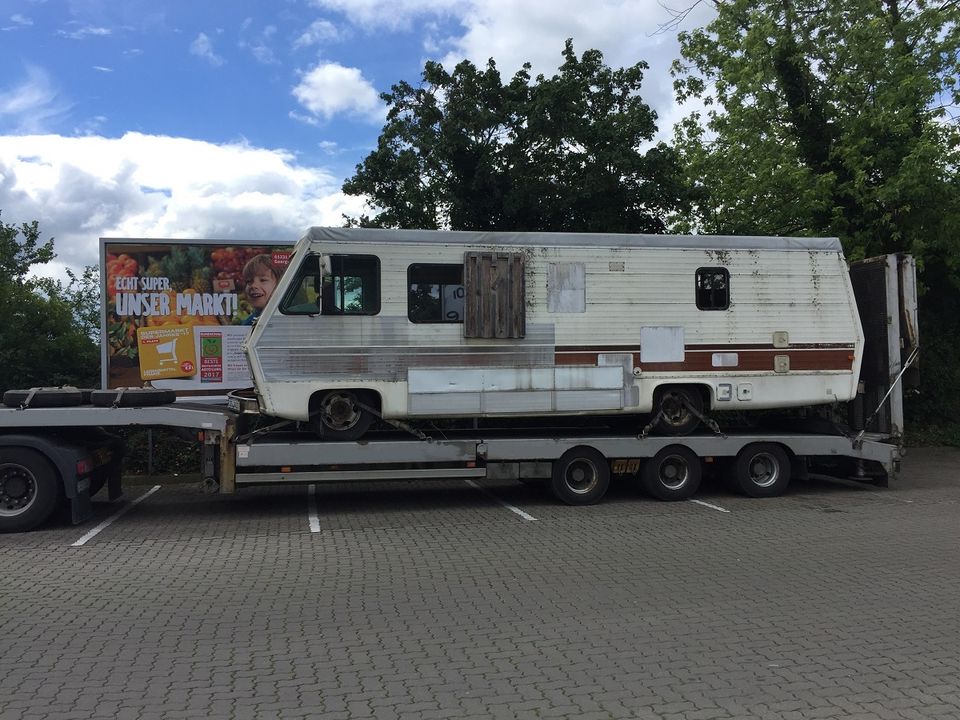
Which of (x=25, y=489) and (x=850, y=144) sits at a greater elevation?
(x=850, y=144)

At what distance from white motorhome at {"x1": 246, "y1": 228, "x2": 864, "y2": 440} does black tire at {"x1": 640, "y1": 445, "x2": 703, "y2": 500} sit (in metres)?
0.39

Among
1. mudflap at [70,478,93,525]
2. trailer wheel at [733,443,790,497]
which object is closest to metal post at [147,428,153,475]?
mudflap at [70,478,93,525]

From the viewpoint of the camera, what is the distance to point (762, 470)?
36.4 ft

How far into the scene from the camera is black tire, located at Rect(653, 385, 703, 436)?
1055cm

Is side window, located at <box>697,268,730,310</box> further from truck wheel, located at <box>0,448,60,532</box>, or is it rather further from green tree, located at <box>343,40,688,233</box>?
truck wheel, located at <box>0,448,60,532</box>

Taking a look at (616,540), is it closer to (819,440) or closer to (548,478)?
(548,478)

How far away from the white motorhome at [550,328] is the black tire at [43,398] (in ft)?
7.04

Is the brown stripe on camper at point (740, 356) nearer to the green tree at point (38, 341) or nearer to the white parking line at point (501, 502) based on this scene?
the white parking line at point (501, 502)

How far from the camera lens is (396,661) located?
4.74 metres

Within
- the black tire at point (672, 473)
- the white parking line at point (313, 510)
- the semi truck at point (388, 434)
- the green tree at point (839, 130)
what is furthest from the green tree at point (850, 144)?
the white parking line at point (313, 510)

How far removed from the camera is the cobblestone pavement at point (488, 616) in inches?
166

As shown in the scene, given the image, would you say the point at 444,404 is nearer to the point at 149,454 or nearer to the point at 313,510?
the point at 313,510

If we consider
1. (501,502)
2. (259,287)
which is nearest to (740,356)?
(501,502)

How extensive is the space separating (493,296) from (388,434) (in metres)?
2.36
